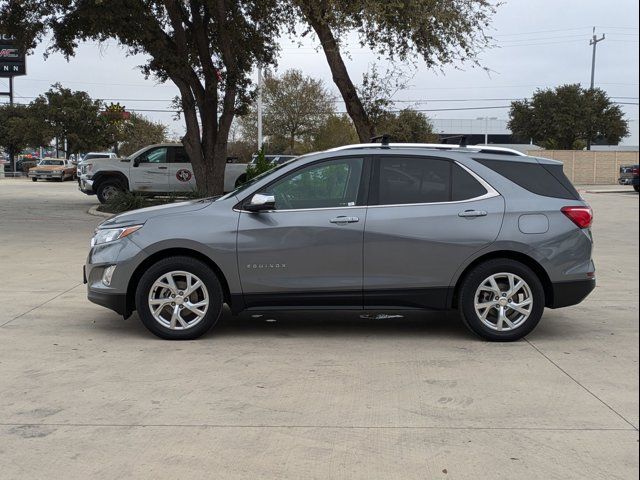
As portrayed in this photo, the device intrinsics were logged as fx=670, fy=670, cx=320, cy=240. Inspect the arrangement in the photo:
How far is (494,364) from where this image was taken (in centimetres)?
579

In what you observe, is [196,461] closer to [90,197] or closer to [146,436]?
[146,436]

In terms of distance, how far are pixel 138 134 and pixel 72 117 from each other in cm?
921

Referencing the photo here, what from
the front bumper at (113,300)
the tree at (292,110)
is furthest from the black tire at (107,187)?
the tree at (292,110)

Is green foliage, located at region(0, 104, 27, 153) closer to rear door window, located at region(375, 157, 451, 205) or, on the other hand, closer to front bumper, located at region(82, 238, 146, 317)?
front bumper, located at region(82, 238, 146, 317)

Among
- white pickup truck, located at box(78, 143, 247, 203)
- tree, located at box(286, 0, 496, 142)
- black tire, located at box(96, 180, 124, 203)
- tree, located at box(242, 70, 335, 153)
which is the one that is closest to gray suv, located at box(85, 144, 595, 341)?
tree, located at box(286, 0, 496, 142)

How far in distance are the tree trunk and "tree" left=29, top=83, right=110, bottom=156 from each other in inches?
1823

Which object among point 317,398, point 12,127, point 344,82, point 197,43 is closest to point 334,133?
point 197,43

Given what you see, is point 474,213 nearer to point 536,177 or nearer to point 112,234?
point 536,177

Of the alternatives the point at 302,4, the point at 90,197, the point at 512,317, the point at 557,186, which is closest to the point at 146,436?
the point at 512,317

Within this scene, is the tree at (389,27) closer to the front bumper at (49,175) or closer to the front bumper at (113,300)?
the front bumper at (113,300)

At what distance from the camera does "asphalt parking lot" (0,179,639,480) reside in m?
3.91

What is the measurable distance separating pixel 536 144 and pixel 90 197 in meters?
48.8

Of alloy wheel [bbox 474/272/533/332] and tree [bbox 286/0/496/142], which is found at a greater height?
tree [bbox 286/0/496/142]

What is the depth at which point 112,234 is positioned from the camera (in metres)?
6.50
